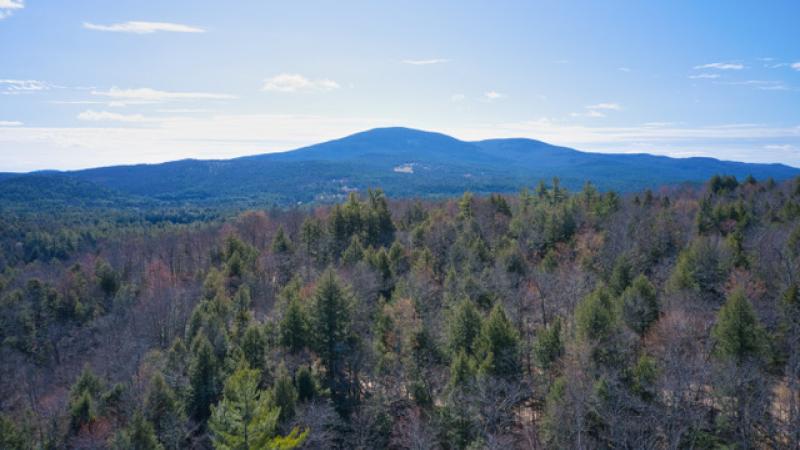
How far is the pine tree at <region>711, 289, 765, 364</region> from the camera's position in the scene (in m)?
24.5

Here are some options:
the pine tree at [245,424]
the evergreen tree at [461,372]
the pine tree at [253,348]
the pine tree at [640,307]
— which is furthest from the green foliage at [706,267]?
the pine tree at [245,424]

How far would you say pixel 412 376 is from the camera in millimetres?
28406

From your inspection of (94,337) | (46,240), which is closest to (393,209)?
(94,337)

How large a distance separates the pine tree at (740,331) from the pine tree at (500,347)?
32.8 ft

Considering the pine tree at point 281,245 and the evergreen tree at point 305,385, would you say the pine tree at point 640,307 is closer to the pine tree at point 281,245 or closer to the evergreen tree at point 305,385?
the evergreen tree at point 305,385

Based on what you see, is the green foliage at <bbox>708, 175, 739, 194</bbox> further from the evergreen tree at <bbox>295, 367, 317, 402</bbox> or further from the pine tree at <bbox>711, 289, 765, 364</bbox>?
the evergreen tree at <bbox>295, 367, 317, 402</bbox>

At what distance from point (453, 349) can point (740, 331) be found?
14334 millimetres

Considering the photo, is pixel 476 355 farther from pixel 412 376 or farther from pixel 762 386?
pixel 762 386

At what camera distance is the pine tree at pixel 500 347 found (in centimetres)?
2712

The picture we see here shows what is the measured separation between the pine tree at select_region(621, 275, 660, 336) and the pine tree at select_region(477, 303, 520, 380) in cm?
730

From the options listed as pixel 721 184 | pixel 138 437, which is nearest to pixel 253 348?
pixel 138 437

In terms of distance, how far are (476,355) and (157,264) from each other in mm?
53865

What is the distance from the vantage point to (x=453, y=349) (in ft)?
95.4

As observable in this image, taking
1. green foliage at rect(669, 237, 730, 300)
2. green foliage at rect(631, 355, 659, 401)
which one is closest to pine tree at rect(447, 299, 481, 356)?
green foliage at rect(631, 355, 659, 401)
